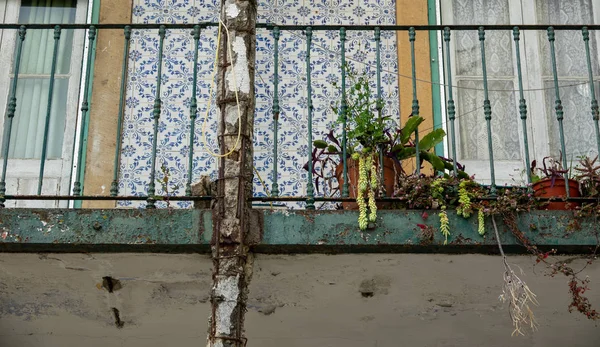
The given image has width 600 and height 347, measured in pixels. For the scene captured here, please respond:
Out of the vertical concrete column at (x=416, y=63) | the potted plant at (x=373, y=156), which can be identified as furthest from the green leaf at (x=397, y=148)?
the vertical concrete column at (x=416, y=63)

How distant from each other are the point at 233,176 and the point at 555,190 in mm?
1918

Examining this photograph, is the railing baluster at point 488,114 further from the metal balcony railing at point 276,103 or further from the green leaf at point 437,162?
the green leaf at point 437,162

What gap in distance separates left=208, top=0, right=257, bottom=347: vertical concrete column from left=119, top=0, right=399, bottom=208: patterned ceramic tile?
1.27m

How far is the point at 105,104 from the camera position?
23.6 ft

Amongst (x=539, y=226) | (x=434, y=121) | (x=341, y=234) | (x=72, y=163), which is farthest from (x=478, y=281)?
(x=72, y=163)

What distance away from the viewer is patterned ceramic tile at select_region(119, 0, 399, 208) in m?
7.03

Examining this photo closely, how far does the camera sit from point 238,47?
581 centimetres

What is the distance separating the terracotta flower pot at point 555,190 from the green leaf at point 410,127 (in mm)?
802

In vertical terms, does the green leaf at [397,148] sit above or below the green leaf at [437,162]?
above

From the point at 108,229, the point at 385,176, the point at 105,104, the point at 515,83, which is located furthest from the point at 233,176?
the point at 515,83

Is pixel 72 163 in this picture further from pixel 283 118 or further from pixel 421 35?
pixel 421 35

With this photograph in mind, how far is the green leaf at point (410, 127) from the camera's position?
5781mm

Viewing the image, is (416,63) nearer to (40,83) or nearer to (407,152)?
(407,152)

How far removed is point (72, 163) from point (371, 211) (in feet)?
8.20
